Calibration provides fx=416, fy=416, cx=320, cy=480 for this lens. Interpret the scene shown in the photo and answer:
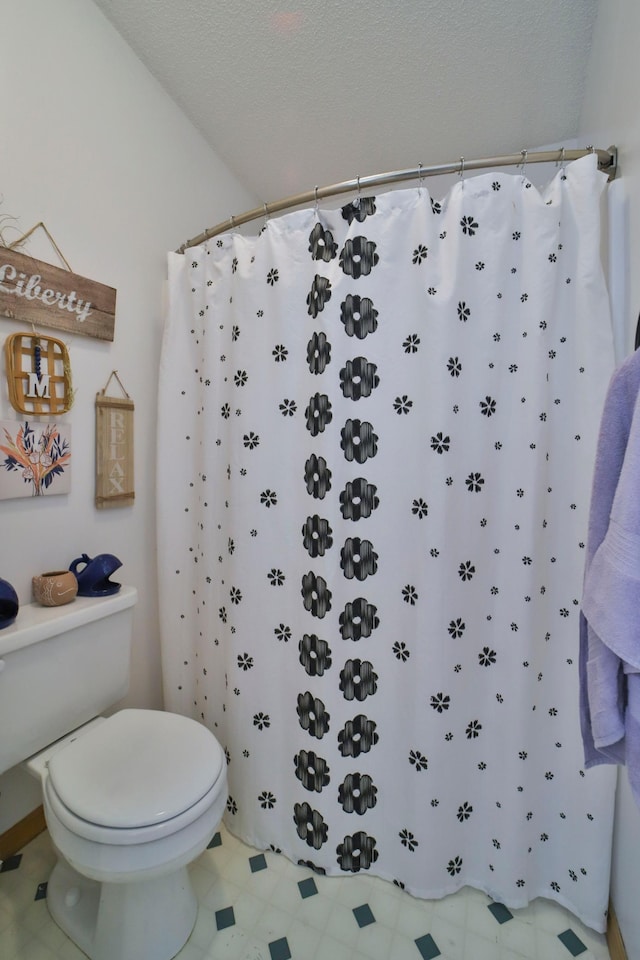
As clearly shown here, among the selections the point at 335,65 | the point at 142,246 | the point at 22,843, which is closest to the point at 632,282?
the point at 335,65

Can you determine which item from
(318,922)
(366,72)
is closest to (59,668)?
(318,922)

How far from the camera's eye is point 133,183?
1.39 metres

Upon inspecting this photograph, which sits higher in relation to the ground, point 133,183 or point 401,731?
point 133,183

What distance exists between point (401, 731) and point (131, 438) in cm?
123

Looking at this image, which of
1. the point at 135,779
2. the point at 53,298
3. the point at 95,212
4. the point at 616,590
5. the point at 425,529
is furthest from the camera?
the point at 95,212

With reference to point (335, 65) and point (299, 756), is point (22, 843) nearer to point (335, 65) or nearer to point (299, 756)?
point (299, 756)

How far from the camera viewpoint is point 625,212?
993 millimetres

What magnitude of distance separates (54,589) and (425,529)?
3.28 ft

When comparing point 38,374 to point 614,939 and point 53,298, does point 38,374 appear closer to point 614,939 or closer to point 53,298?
point 53,298

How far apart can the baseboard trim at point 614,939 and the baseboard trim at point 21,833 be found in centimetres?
157

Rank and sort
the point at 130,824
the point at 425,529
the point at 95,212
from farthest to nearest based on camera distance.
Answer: the point at 95,212 → the point at 425,529 → the point at 130,824

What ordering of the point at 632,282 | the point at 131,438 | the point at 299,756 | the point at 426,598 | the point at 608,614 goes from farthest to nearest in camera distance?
1. the point at 131,438
2. the point at 299,756
3. the point at 426,598
4. the point at 632,282
5. the point at 608,614

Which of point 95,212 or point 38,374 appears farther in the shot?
point 95,212

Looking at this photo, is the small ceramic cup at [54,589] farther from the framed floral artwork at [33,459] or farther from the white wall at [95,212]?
the framed floral artwork at [33,459]
